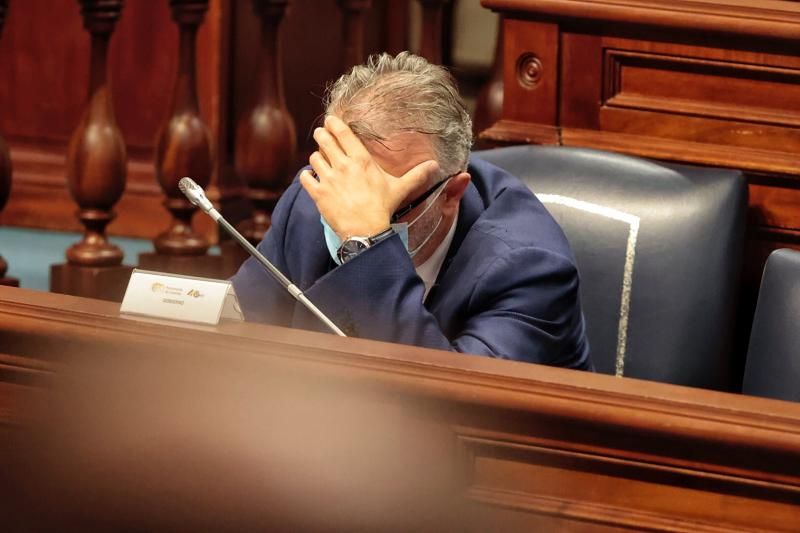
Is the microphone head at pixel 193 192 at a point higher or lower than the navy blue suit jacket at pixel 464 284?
higher

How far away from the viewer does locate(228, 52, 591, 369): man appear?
1.55 m

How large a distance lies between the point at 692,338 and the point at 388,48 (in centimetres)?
264

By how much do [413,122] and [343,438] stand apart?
0.58m

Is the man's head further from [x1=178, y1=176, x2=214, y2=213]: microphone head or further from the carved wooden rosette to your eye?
the carved wooden rosette

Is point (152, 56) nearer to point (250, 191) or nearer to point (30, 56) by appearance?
point (30, 56)

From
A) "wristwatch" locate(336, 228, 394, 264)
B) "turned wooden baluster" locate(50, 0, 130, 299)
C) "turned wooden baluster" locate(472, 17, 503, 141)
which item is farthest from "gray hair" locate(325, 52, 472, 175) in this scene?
"turned wooden baluster" locate(472, 17, 503, 141)

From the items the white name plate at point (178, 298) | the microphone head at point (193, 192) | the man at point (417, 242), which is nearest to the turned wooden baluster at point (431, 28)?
the man at point (417, 242)

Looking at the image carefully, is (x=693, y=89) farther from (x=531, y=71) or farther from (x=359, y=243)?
(x=359, y=243)

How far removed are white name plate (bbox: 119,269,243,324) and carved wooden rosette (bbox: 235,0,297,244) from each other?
1600 millimetres

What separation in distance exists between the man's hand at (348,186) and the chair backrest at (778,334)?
1.66 ft

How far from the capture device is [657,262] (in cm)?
182

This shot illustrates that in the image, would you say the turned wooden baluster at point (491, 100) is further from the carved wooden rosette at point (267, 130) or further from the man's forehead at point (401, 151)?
the man's forehead at point (401, 151)

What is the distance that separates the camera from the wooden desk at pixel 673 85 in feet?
6.36

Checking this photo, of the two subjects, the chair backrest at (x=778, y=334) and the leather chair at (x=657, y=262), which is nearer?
the chair backrest at (x=778, y=334)
